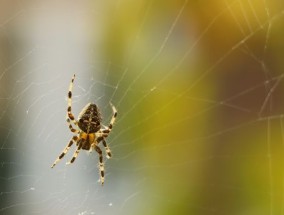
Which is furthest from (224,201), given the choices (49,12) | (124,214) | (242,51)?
(49,12)

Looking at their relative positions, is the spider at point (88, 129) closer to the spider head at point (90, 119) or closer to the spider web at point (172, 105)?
the spider head at point (90, 119)

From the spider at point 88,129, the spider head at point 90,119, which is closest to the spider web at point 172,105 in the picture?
the spider at point 88,129

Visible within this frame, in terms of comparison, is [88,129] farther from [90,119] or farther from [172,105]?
[172,105]

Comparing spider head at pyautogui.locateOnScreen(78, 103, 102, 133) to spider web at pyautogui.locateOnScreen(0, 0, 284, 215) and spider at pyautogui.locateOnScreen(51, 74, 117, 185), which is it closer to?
spider at pyautogui.locateOnScreen(51, 74, 117, 185)

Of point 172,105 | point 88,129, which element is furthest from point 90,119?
point 172,105

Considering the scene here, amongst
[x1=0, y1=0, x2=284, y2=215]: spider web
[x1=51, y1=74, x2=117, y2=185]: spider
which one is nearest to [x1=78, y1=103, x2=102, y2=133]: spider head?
[x1=51, y1=74, x2=117, y2=185]: spider

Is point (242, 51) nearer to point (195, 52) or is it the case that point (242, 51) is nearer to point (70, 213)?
point (195, 52)
